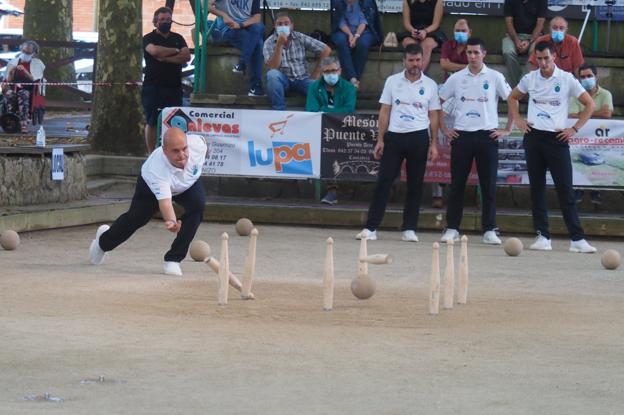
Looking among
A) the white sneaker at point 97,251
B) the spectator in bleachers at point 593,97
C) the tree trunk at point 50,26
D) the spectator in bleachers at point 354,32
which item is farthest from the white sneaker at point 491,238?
the tree trunk at point 50,26

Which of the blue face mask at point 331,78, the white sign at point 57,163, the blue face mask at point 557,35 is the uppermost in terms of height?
the blue face mask at point 557,35

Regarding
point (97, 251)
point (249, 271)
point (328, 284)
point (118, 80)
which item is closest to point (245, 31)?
point (118, 80)

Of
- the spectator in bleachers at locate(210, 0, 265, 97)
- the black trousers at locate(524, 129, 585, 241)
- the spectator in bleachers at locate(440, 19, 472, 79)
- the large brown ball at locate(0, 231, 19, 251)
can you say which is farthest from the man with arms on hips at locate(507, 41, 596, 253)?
the large brown ball at locate(0, 231, 19, 251)

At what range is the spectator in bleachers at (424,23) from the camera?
1862cm

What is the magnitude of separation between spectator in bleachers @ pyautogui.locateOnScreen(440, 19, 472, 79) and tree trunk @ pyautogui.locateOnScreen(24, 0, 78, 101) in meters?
14.9

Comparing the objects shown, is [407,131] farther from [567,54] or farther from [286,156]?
[567,54]

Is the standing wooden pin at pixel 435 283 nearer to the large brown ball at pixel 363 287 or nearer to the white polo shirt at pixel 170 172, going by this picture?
the large brown ball at pixel 363 287

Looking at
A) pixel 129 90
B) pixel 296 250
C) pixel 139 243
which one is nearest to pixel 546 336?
pixel 296 250

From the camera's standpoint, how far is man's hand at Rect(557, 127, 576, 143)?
1516 cm

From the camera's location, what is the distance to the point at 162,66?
60.5ft

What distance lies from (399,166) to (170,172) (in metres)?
4.17

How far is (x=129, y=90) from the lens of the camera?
2078 cm

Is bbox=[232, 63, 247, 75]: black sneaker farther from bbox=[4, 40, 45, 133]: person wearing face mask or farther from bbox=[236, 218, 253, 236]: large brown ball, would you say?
bbox=[4, 40, 45, 133]: person wearing face mask

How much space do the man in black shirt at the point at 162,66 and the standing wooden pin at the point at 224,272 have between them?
7.78 m
